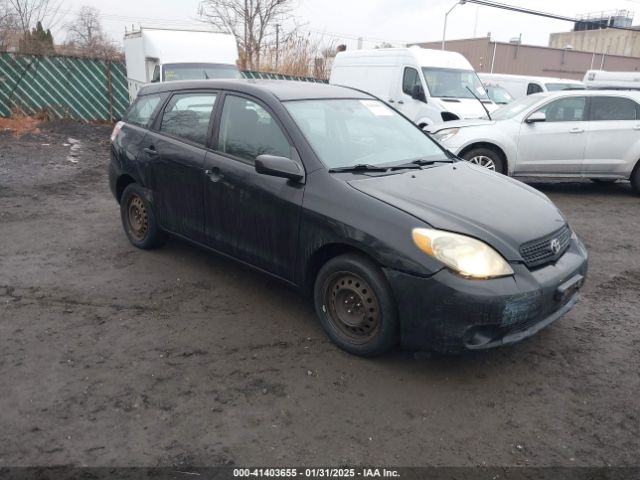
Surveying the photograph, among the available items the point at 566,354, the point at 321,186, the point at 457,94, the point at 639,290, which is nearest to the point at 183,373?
the point at 321,186

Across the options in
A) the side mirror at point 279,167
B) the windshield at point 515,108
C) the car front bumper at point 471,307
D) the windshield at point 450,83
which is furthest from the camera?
the windshield at point 450,83

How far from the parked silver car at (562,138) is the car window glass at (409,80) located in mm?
3323

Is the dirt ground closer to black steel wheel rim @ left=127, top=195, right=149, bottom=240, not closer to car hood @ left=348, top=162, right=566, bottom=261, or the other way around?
black steel wheel rim @ left=127, top=195, right=149, bottom=240

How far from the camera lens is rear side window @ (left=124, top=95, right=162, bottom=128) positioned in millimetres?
4973

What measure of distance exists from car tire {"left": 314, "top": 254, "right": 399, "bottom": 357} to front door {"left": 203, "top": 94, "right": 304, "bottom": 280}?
36cm

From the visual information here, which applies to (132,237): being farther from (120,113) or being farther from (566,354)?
(120,113)

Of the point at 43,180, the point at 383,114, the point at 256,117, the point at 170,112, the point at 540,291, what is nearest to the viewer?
the point at 540,291

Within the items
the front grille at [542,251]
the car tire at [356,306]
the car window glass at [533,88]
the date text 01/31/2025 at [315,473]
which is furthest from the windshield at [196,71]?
the date text 01/31/2025 at [315,473]

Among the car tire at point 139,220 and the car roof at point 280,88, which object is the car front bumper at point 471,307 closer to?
the car roof at point 280,88

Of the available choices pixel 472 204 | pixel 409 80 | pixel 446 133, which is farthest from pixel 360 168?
pixel 409 80

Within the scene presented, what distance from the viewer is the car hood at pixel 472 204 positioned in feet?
10.2

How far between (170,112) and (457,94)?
8.24m

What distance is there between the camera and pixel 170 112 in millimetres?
4777

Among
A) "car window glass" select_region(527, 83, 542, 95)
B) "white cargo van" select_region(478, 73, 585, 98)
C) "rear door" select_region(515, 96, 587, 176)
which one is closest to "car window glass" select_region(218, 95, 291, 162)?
"rear door" select_region(515, 96, 587, 176)
